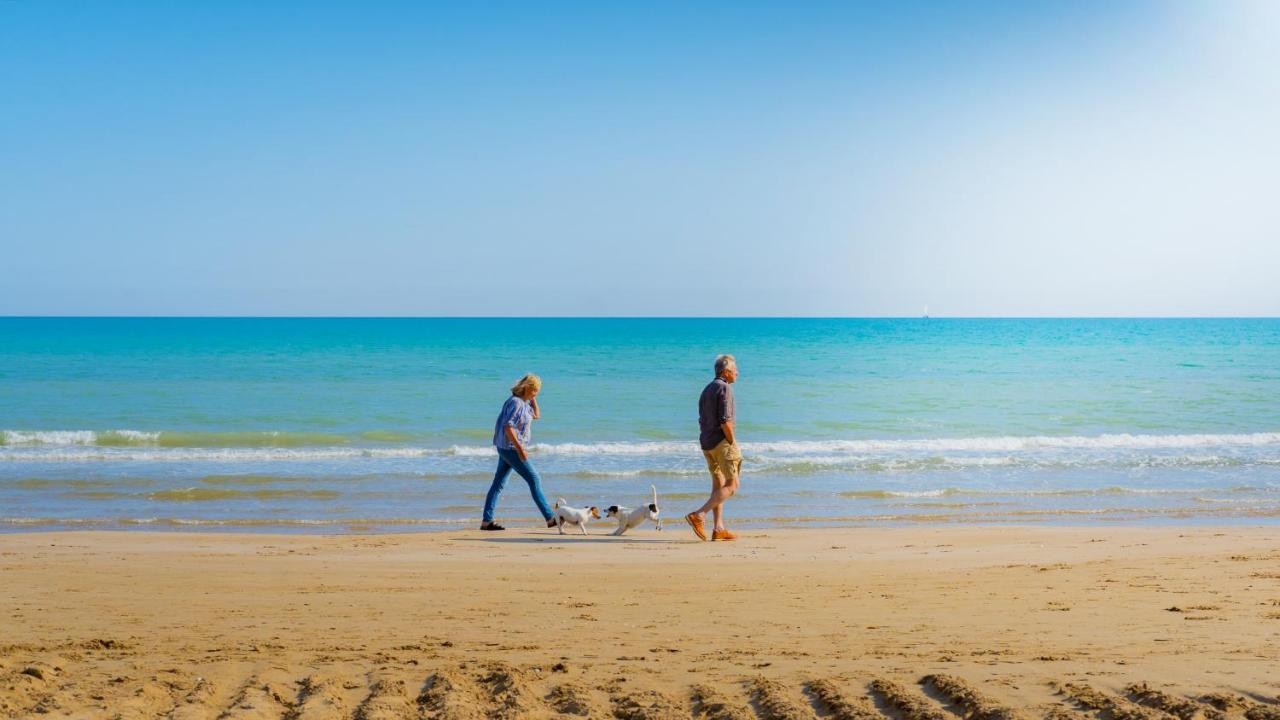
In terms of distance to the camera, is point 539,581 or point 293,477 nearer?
point 539,581

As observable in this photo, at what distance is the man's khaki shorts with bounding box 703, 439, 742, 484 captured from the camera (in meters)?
9.64

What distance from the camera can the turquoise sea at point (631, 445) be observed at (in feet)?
41.8

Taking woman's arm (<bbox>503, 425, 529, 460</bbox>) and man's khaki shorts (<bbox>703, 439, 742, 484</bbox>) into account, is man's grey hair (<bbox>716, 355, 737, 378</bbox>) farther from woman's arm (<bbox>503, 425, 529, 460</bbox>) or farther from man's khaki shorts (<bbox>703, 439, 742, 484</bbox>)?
woman's arm (<bbox>503, 425, 529, 460</bbox>)

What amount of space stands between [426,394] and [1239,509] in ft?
80.4

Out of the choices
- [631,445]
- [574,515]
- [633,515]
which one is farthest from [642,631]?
[631,445]

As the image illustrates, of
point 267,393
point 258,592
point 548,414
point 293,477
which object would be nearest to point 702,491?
point 293,477

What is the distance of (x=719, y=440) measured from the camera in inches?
378

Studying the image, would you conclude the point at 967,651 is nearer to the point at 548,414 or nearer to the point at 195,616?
the point at 195,616

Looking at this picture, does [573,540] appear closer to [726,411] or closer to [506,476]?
[506,476]

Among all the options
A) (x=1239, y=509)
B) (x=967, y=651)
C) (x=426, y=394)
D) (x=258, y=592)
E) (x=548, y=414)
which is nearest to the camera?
(x=967, y=651)

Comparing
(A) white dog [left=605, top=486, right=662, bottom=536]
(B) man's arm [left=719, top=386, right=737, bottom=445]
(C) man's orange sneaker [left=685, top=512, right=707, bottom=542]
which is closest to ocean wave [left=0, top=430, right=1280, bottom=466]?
(A) white dog [left=605, top=486, right=662, bottom=536]

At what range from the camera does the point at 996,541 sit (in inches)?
385

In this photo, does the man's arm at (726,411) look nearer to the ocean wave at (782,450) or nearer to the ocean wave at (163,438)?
the ocean wave at (782,450)

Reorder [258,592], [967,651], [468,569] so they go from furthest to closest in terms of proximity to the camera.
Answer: [468,569]
[258,592]
[967,651]
